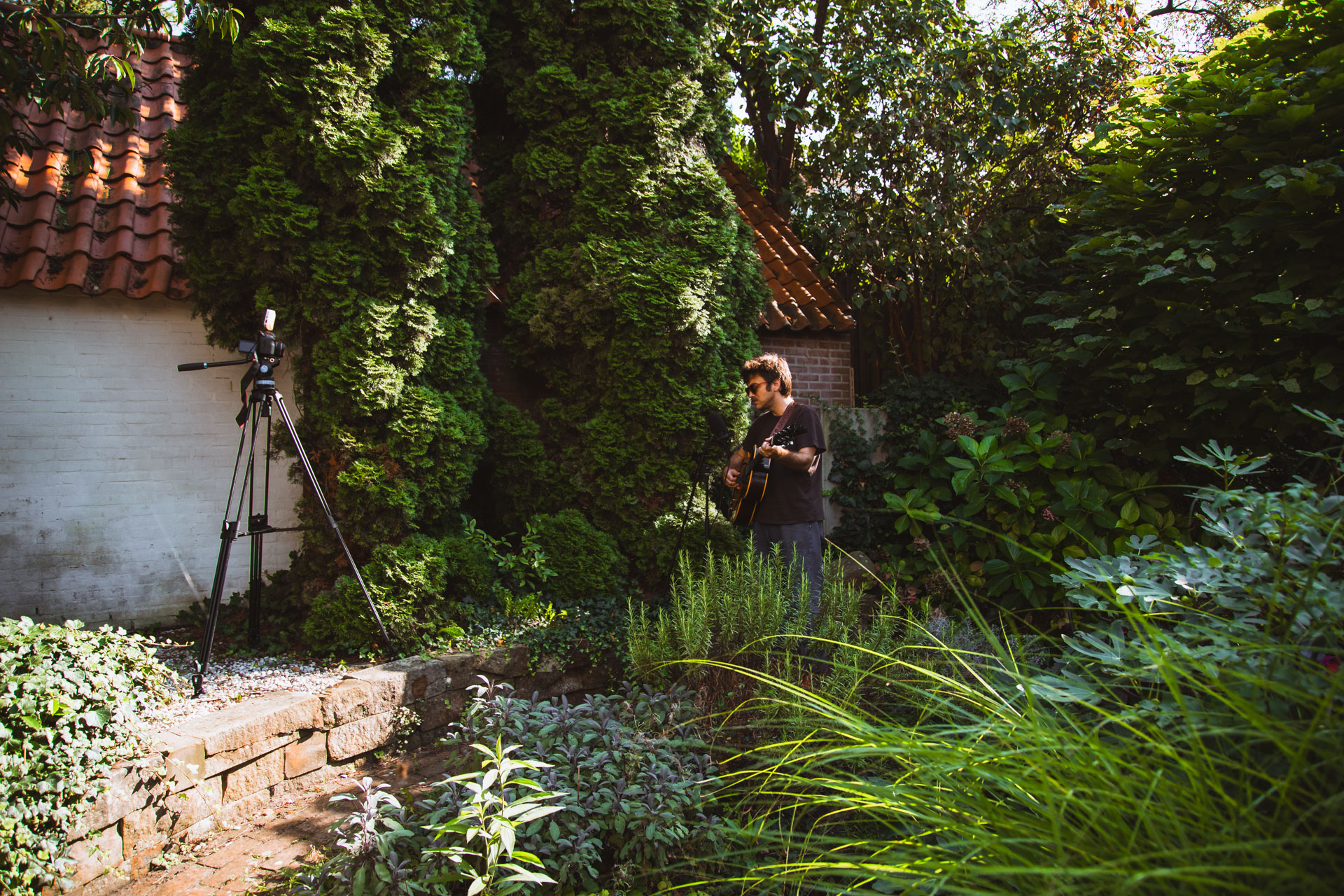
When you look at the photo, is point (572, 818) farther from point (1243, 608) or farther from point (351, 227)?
point (351, 227)

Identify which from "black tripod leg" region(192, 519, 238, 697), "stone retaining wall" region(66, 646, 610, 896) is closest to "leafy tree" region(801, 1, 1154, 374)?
"stone retaining wall" region(66, 646, 610, 896)

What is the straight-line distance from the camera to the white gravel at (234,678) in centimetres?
321

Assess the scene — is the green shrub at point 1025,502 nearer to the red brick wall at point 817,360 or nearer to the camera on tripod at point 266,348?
the red brick wall at point 817,360

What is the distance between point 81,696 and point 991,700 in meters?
3.00

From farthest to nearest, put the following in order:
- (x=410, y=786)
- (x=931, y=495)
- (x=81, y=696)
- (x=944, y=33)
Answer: (x=944, y=33) → (x=931, y=495) → (x=410, y=786) → (x=81, y=696)

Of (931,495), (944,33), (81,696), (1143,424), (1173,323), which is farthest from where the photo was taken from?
(944,33)

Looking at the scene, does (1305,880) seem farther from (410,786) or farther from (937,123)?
(937,123)

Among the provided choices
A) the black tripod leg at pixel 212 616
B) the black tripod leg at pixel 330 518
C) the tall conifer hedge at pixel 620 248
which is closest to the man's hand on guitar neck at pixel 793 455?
the tall conifer hedge at pixel 620 248

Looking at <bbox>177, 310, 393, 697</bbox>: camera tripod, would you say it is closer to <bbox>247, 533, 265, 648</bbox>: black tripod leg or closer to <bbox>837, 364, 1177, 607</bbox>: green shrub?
<bbox>247, 533, 265, 648</bbox>: black tripod leg

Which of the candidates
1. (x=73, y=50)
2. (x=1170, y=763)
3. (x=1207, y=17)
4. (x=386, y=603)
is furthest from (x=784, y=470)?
(x=1207, y=17)

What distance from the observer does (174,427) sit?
16.1 feet

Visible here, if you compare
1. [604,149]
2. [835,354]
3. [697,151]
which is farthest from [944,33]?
[604,149]

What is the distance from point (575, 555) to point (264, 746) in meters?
1.91

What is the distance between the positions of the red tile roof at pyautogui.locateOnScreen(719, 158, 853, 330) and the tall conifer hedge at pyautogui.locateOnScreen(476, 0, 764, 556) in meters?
1.25
